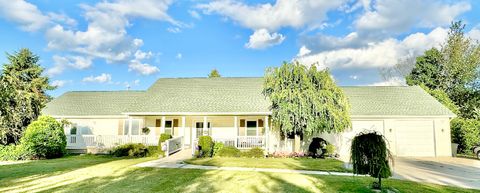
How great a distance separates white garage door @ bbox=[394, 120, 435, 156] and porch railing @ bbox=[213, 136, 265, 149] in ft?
31.5

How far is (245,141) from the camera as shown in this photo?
18.8 m

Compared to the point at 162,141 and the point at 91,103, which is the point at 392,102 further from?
the point at 91,103

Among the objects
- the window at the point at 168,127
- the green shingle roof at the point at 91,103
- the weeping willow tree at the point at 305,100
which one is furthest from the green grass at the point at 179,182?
the green shingle roof at the point at 91,103

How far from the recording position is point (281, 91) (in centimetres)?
1706

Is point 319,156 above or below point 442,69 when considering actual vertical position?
below

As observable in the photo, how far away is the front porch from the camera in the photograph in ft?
61.9

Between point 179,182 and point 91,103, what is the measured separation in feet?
58.5

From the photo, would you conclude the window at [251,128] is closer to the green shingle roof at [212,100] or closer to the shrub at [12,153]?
the green shingle roof at [212,100]

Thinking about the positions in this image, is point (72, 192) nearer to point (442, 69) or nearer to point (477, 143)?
point (477, 143)

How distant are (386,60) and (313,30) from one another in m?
20.2

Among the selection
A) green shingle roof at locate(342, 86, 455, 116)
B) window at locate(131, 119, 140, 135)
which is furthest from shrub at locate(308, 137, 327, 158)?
window at locate(131, 119, 140, 135)

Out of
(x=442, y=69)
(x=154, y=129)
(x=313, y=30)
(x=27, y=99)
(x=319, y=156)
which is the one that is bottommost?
(x=319, y=156)

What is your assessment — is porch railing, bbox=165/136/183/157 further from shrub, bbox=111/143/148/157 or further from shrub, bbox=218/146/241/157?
shrub, bbox=218/146/241/157

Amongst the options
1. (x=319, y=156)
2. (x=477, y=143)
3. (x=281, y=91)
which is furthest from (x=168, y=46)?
(x=477, y=143)
